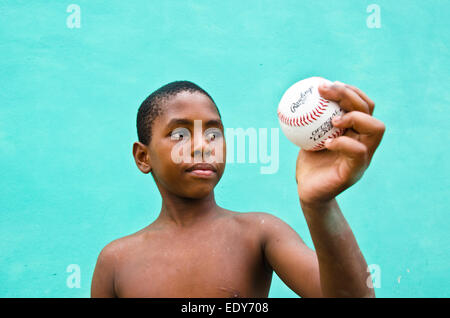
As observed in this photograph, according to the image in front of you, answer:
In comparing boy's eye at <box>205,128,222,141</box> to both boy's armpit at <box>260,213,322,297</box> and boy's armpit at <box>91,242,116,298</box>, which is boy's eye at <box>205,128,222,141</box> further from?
boy's armpit at <box>91,242,116,298</box>

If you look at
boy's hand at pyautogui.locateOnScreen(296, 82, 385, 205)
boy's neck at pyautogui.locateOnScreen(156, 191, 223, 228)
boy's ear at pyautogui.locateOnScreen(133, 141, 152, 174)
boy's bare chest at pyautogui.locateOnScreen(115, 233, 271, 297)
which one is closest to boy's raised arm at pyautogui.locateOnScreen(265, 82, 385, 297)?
boy's hand at pyautogui.locateOnScreen(296, 82, 385, 205)

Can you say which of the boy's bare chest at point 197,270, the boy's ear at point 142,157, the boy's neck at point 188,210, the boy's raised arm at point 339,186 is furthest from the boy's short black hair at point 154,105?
the boy's raised arm at point 339,186

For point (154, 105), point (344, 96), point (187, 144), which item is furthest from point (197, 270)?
point (344, 96)

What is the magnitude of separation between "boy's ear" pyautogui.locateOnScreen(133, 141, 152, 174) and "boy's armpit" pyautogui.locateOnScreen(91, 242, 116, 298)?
0.69 ft

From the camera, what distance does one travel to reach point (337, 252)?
907 millimetres

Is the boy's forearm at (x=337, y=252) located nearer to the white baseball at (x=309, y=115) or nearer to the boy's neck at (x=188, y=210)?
the white baseball at (x=309, y=115)

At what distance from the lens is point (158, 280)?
117cm

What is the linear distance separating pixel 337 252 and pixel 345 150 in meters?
0.19

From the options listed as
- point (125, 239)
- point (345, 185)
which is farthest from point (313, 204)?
point (125, 239)

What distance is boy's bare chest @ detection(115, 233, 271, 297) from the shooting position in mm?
1146

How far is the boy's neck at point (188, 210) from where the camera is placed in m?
1.25

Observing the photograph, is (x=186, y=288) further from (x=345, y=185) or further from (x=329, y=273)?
(x=345, y=185)

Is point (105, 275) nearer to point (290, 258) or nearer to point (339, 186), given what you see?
point (290, 258)
